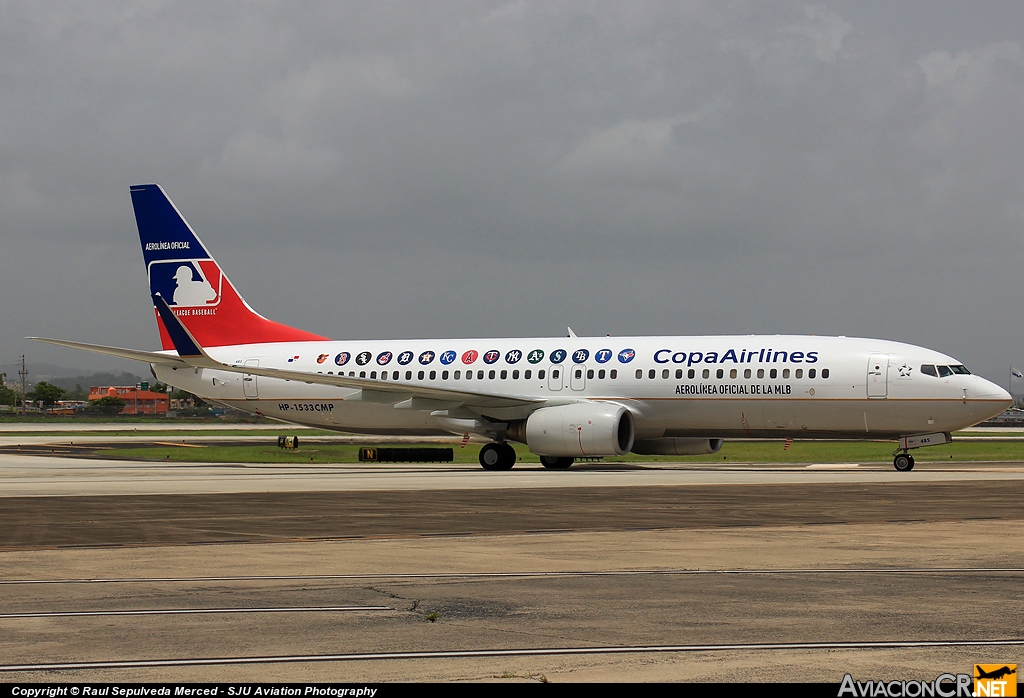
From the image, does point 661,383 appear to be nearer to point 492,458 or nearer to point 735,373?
point 735,373

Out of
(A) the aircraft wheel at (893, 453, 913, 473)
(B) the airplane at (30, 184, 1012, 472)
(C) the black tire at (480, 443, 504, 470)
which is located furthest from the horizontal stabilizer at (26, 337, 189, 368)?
(A) the aircraft wheel at (893, 453, 913, 473)

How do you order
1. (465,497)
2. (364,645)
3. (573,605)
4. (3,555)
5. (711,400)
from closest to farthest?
1. (364,645)
2. (573,605)
3. (3,555)
4. (465,497)
5. (711,400)

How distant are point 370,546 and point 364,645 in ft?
23.4

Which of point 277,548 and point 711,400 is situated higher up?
point 711,400

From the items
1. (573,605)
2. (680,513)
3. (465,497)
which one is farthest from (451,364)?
(573,605)

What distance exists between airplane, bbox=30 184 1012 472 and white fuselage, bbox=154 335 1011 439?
4cm

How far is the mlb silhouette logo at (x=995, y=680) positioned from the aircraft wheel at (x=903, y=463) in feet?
98.5

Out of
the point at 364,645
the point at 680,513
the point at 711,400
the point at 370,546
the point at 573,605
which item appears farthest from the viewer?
the point at 711,400

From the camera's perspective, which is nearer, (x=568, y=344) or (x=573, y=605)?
(x=573, y=605)

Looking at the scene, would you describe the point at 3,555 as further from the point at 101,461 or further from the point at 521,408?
the point at 101,461

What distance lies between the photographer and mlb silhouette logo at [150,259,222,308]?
153 ft

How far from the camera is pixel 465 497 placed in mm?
24984

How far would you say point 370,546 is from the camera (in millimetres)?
15898

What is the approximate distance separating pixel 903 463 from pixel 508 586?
90.1 ft
